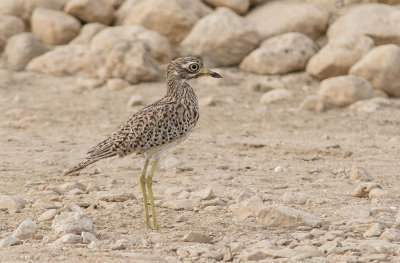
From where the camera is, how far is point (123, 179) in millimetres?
7234

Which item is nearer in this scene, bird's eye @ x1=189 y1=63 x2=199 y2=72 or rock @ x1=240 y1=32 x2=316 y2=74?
bird's eye @ x1=189 y1=63 x2=199 y2=72

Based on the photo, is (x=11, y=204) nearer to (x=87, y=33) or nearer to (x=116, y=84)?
(x=116, y=84)

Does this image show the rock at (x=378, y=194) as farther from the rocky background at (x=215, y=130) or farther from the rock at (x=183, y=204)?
the rock at (x=183, y=204)

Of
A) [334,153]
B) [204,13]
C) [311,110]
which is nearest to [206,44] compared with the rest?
[204,13]

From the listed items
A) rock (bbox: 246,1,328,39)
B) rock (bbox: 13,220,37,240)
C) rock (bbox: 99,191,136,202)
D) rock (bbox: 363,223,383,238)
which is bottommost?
rock (bbox: 246,1,328,39)

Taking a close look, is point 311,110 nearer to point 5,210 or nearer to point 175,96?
point 175,96

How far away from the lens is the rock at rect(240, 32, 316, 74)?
1224cm

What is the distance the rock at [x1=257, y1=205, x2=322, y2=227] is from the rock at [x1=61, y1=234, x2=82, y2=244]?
55.9 inches

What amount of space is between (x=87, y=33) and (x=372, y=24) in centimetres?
514

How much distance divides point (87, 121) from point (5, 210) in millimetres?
4294

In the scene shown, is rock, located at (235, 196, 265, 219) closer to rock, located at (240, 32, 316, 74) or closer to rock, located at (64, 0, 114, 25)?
rock, located at (240, 32, 316, 74)

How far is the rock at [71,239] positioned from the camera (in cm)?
494

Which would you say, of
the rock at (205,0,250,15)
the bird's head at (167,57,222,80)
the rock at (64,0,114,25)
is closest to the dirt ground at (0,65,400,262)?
the bird's head at (167,57,222,80)

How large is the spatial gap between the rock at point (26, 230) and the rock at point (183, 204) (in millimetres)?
1341
